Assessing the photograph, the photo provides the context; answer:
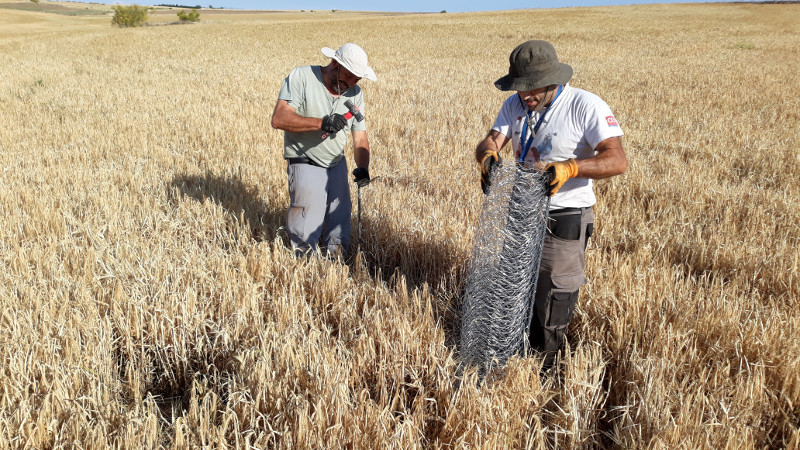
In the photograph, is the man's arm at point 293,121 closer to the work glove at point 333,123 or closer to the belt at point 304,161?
the work glove at point 333,123

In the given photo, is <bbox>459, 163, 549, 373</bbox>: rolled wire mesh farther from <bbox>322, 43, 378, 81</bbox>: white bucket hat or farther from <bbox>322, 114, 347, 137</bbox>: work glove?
<bbox>322, 43, 378, 81</bbox>: white bucket hat

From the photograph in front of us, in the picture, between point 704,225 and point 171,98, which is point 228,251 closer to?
point 704,225

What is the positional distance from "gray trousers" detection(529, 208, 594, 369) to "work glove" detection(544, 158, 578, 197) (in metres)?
0.48

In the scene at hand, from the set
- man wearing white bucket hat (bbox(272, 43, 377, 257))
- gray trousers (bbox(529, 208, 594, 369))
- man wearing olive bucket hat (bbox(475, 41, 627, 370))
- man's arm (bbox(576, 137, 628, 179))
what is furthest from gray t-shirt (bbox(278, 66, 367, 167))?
man's arm (bbox(576, 137, 628, 179))

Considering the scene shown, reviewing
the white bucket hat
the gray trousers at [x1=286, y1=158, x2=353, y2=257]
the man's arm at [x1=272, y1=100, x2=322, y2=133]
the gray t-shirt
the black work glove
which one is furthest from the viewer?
the black work glove

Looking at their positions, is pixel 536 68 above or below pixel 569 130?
above

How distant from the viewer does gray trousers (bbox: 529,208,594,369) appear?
9.39 ft

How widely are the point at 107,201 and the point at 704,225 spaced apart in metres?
5.64

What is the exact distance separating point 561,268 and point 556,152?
0.67 m

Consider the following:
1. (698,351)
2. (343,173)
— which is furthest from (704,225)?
(343,173)

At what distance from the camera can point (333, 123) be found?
3.58m

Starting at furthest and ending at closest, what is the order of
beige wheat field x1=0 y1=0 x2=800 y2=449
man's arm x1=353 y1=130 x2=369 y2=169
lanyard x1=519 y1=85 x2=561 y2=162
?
man's arm x1=353 y1=130 x2=369 y2=169
lanyard x1=519 y1=85 x2=561 y2=162
beige wheat field x1=0 y1=0 x2=800 y2=449

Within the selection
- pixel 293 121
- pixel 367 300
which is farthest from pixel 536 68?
pixel 293 121

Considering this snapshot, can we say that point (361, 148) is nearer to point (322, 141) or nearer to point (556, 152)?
point (322, 141)
